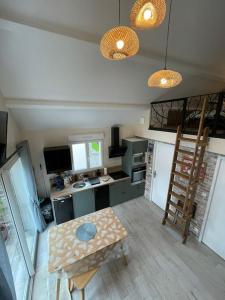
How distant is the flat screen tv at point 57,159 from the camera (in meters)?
3.01

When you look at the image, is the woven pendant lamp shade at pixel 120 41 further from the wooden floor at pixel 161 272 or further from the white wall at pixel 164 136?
the wooden floor at pixel 161 272

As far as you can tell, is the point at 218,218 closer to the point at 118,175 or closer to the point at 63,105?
the point at 118,175

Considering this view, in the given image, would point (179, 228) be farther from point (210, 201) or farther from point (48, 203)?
point (48, 203)

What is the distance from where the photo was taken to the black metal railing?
2414 mm

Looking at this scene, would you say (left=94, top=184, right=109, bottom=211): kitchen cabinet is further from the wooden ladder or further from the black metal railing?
the black metal railing

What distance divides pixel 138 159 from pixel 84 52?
9.04ft

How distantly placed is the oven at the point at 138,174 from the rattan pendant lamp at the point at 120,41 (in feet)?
10.1

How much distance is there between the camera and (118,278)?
7.00ft

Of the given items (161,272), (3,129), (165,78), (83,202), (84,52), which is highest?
(84,52)

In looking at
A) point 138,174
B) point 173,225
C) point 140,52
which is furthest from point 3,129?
point 173,225

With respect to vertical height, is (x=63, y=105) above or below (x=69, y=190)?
above

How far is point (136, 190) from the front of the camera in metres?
4.03

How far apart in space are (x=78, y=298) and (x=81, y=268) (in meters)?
0.50

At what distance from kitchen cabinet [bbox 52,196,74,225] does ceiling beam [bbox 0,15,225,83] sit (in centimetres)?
280
